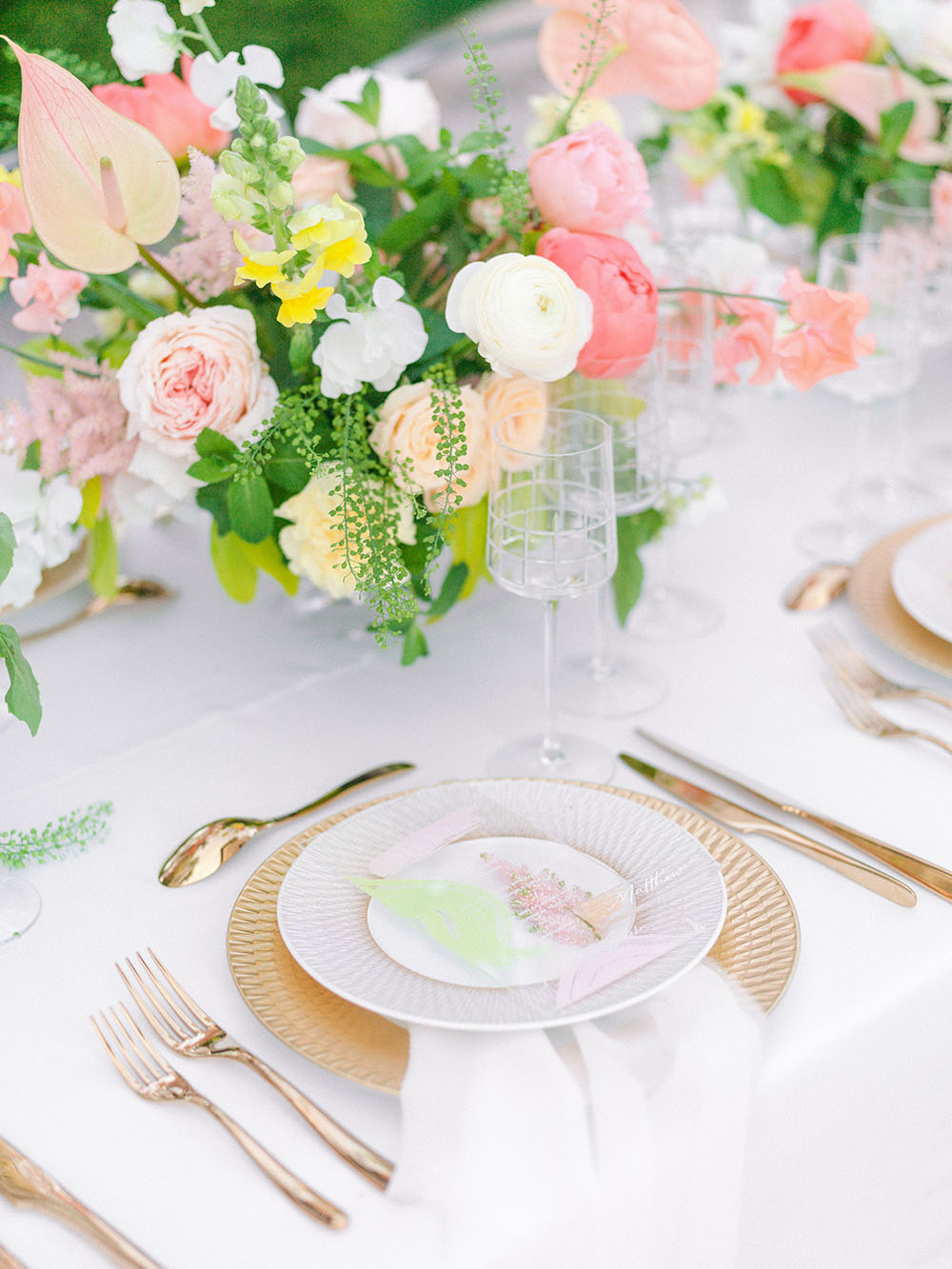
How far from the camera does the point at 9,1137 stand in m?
0.73

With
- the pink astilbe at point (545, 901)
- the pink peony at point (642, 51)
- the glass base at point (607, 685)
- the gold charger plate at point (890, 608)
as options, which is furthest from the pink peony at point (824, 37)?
the pink astilbe at point (545, 901)

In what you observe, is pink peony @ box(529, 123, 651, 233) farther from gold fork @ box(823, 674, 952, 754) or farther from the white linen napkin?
the white linen napkin

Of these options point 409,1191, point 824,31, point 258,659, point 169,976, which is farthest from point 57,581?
point 824,31

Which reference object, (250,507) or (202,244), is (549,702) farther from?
(202,244)

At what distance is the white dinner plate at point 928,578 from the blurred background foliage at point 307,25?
9.21 ft

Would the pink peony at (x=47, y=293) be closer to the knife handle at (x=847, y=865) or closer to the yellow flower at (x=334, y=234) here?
the yellow flower at (x=334, y=234)

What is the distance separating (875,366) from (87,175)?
2.72 ft

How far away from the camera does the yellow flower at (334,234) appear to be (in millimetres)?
845

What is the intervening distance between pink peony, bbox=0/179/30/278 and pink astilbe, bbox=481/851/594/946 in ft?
1.80

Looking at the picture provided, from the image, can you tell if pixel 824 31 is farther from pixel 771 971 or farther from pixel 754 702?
pixel 771 971

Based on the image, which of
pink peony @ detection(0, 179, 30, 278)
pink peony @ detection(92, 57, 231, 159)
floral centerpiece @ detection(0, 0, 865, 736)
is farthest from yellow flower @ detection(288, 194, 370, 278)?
pink peony @ detection(92, 57, 231, 159)

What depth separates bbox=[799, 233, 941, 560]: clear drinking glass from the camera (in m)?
1.30

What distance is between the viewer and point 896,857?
3.00ft

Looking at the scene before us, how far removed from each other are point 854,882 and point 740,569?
50cm
